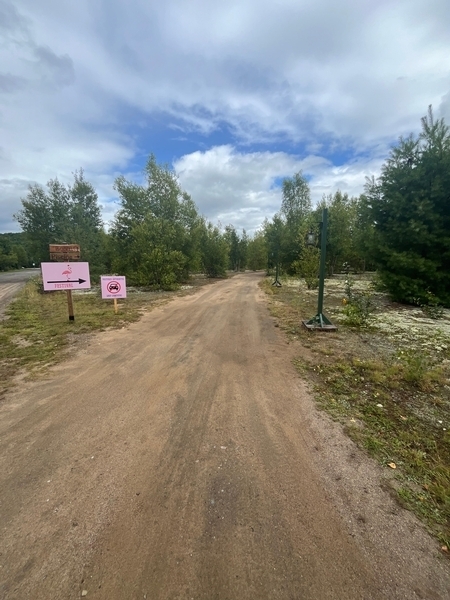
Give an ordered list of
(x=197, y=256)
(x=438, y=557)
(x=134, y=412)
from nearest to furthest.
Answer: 1. (x=438, y=557)
2. (x=134, y=412)
3. (x=197, y=256)

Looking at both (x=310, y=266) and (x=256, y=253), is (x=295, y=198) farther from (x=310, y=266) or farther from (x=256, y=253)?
(x=310, y=266)

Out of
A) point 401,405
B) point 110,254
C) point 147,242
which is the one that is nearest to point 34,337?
point 401,405

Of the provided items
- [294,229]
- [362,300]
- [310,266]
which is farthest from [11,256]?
[362,300]

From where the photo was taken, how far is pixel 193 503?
189 centimetres

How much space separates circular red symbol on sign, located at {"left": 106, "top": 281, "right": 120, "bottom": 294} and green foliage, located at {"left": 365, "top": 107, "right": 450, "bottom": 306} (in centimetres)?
977

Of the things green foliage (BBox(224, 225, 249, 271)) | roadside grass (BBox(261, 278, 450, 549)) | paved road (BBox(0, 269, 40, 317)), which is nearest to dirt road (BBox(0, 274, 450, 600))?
roadside grass (BBox(261, 278, 450, 549))

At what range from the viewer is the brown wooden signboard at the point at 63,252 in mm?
6605

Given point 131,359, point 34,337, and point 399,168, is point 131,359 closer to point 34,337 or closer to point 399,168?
point 34,337

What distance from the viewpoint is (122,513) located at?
5.95 ft

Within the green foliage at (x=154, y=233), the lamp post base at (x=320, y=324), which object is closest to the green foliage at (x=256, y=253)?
the green foliage at (x=154, y=233)

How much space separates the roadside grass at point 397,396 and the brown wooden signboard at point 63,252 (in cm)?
575

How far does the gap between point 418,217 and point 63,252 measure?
37.3 ft

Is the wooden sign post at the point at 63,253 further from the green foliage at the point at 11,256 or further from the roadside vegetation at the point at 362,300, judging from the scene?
the green foliage at the point at 11,256

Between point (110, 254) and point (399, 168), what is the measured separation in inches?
689
